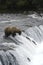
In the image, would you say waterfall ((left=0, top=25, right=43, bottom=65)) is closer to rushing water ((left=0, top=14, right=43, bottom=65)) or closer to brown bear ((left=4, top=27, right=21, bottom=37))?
rushing water ((left=0, top=14, right=43, bottom=65))

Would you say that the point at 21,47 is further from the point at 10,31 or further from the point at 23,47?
the point at 10,31

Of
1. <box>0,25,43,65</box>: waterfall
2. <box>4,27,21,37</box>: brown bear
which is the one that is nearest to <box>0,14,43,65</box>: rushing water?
<box>0,25,43,65</box>: waterfall

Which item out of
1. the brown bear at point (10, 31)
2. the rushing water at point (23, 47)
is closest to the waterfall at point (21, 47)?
the rushing water at point (23, 47)

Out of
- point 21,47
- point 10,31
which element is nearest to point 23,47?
point 21,47

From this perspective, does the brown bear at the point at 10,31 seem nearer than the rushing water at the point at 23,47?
No

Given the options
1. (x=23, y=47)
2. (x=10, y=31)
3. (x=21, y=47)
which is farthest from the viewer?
(x=10, y=31)

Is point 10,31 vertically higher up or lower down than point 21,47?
higher up

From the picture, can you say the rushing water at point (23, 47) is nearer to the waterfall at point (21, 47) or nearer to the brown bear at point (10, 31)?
the waterfall at point (21, 47)

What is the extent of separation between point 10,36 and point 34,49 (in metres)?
1.53

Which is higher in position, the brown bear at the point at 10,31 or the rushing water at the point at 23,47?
the brown bear at the point at 10,31

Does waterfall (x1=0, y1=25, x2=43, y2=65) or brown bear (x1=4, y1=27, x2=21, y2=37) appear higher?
brown bear (x1=4, y1=27, x2=21, y2=37)

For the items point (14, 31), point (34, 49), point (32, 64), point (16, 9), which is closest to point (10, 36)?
point (14, 31)

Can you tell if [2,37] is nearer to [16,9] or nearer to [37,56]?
[37,56]

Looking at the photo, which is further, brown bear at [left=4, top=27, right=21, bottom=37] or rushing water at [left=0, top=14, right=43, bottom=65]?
brown bear at [left=4, top=27, right=21, bottom=37]
